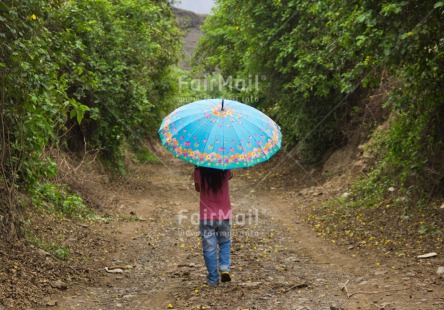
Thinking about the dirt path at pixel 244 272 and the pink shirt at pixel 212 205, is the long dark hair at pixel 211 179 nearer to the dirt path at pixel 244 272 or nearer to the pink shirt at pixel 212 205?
the pink shirt at pixel 212 205

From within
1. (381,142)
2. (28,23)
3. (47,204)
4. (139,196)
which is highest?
(28,23)

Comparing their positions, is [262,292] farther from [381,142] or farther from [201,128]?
[381,142]

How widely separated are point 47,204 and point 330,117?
10202mm

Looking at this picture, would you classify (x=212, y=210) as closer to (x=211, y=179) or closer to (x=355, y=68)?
(x=211, y=179)

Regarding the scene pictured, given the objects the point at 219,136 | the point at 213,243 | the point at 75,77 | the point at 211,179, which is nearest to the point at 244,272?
the point at 213,243

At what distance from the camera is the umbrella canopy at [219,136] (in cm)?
566

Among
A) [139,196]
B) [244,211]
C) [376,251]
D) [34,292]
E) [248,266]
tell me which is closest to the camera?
[34,292]

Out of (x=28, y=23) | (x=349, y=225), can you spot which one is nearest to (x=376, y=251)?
(x=349, y=225)

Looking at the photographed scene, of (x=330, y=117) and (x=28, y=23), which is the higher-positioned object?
(x=28, y=23)

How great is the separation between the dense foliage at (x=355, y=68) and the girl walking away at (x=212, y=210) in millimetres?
3067

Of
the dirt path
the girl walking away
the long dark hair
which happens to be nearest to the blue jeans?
the girl walking away

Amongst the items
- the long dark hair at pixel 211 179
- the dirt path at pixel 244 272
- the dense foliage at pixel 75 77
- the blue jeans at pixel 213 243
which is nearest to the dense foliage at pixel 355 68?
the dirt path at pixel 244 272

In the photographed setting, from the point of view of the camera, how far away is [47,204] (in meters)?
9.32

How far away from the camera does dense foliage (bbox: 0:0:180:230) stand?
5.90 meters
